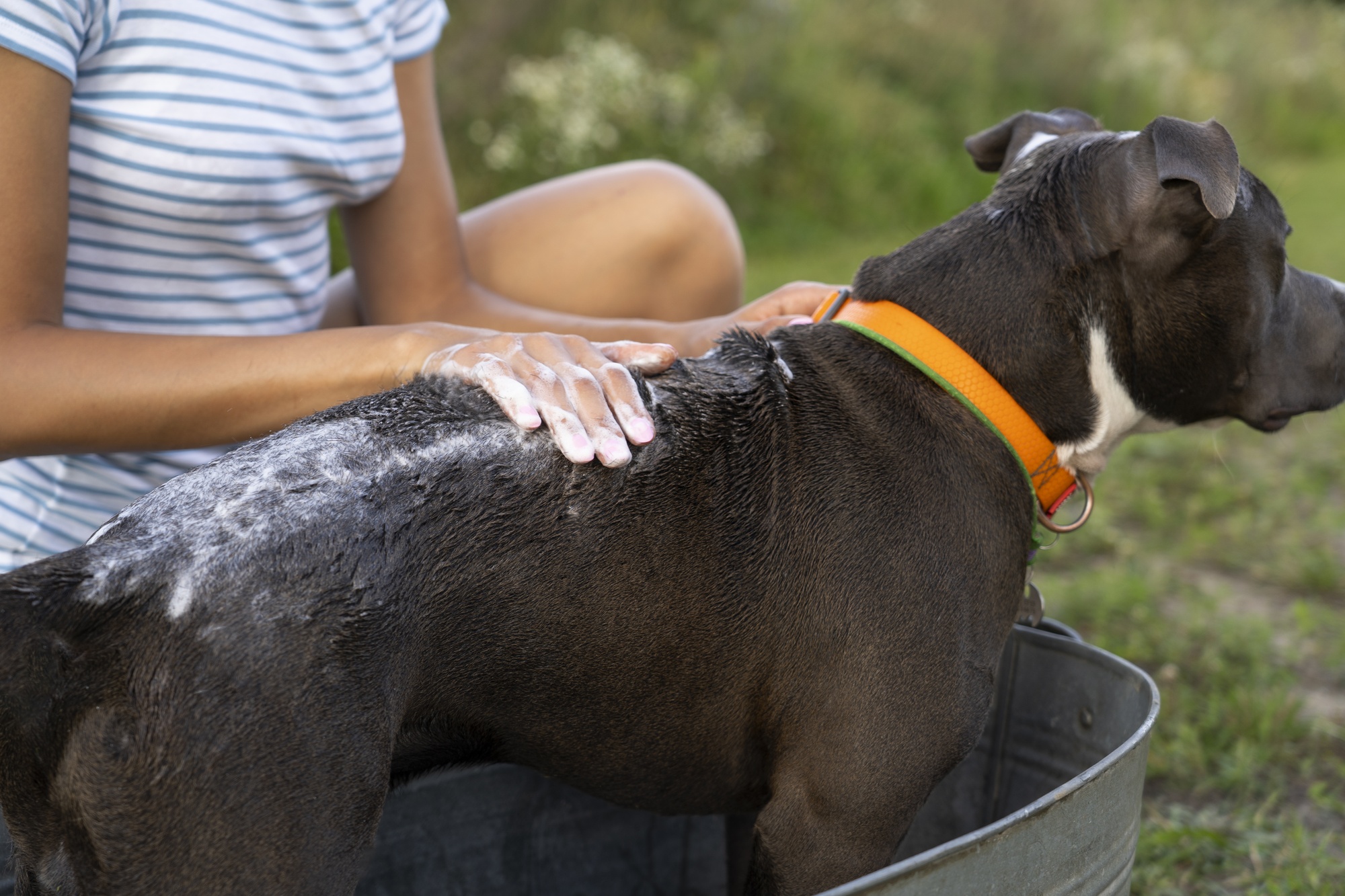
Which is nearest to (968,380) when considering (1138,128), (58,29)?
(58,29)

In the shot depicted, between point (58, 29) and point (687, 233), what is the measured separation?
47.4 inches

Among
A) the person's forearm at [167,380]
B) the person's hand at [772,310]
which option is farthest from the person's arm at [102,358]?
the person's hand at [772,310]

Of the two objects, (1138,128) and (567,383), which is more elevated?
(567,383)

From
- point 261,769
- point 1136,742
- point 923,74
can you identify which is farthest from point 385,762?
point 923,74

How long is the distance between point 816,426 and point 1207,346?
60 cm

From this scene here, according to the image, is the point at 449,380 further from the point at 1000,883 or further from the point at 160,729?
the point at 1000,883

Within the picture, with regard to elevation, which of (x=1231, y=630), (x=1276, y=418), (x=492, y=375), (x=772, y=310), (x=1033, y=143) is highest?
(x=1033, y=143)

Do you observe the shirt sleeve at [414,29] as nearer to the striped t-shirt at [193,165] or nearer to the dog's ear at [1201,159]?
the striped t-shirt at [193,165]

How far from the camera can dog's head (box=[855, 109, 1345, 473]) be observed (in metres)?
1.59

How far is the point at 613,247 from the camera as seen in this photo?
2.37 metres

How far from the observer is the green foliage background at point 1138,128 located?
7.74 ft

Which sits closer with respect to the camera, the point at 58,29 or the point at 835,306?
the point at 58,29

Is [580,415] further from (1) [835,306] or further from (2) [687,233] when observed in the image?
(2) [687,233]

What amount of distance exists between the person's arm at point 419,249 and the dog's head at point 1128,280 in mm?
755
